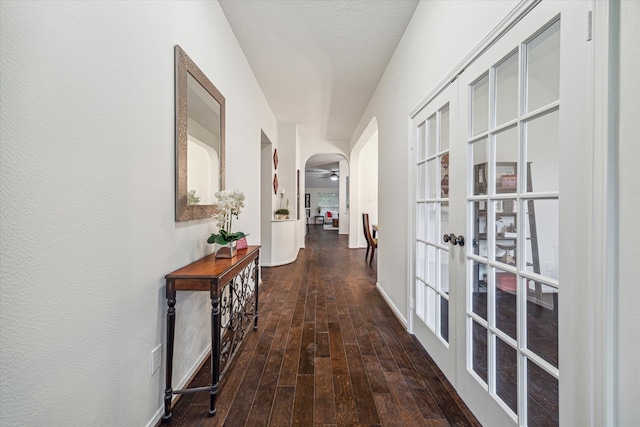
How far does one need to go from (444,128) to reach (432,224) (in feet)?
2.26

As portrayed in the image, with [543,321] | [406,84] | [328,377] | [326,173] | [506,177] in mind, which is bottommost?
[328,377]

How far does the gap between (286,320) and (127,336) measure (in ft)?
5.32

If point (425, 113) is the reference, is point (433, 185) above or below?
below

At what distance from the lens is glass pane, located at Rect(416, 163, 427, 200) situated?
2137mm

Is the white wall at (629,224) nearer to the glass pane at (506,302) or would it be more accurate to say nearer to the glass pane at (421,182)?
the glass pane at (506,302)

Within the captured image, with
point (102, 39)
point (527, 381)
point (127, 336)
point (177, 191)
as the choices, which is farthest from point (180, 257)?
point (527, 381)

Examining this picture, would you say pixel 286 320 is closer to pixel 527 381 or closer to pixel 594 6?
pixel 527 381

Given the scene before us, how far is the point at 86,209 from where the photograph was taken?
961 mm

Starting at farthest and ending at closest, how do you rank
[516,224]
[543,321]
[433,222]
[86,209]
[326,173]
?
[326,173], [433,222], [516,224], [543,321], [86,209]

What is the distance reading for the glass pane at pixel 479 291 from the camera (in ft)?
4.57

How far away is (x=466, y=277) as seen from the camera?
153cm

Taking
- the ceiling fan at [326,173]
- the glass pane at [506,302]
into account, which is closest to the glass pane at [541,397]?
the glass pane at [506,302]

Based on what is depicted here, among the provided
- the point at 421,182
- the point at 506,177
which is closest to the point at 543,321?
the point at 506,177

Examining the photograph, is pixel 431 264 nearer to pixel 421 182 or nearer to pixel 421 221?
pixel 421 221
